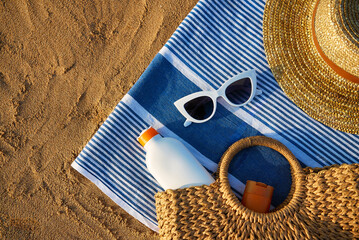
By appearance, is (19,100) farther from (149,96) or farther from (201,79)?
(201,79)

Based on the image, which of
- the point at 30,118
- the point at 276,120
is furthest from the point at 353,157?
the point at 30,118

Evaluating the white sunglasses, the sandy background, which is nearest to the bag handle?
the white sunglasses

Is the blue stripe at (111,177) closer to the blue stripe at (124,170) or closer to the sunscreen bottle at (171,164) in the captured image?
the blue stripe at (124,170)

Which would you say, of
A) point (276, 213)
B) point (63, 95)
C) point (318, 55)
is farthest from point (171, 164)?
point (63, 95)

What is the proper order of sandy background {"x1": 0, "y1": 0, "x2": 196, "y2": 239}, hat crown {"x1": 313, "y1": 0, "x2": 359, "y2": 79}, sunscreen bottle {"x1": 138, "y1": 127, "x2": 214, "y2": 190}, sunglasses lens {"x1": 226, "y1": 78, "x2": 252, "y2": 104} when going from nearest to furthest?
hat crown {"x1": 313, "y1": 0, "x2": 359, "y2": 79}
sunscreen bottle {"x1": 138, "y1": 127, "x2": 214, "y2": 190}
sunglasses lens {"x1": 226, "y1": 78, "x2": 252, "y2": 104}
sandy background {"x1": 0, "y1": 0, "x2": 196, "y2": 239}

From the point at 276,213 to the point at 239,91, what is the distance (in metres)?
0.43

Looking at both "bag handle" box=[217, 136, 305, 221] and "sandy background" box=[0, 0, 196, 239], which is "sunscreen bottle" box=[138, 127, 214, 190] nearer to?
"bag handle" box=[217, 136, 305, 221]

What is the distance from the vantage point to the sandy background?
129 centimetres

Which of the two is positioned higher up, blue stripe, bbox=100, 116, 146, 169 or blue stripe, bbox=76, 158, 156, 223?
blue stripe, bbox=100, 116, 146, 169

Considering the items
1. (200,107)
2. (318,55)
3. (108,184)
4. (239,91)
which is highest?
(318,55)

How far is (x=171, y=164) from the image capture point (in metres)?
0.83

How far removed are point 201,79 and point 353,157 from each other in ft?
1.85

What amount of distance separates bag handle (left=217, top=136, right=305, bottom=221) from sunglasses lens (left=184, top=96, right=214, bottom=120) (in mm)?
161

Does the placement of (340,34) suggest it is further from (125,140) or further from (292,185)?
(125,140)
